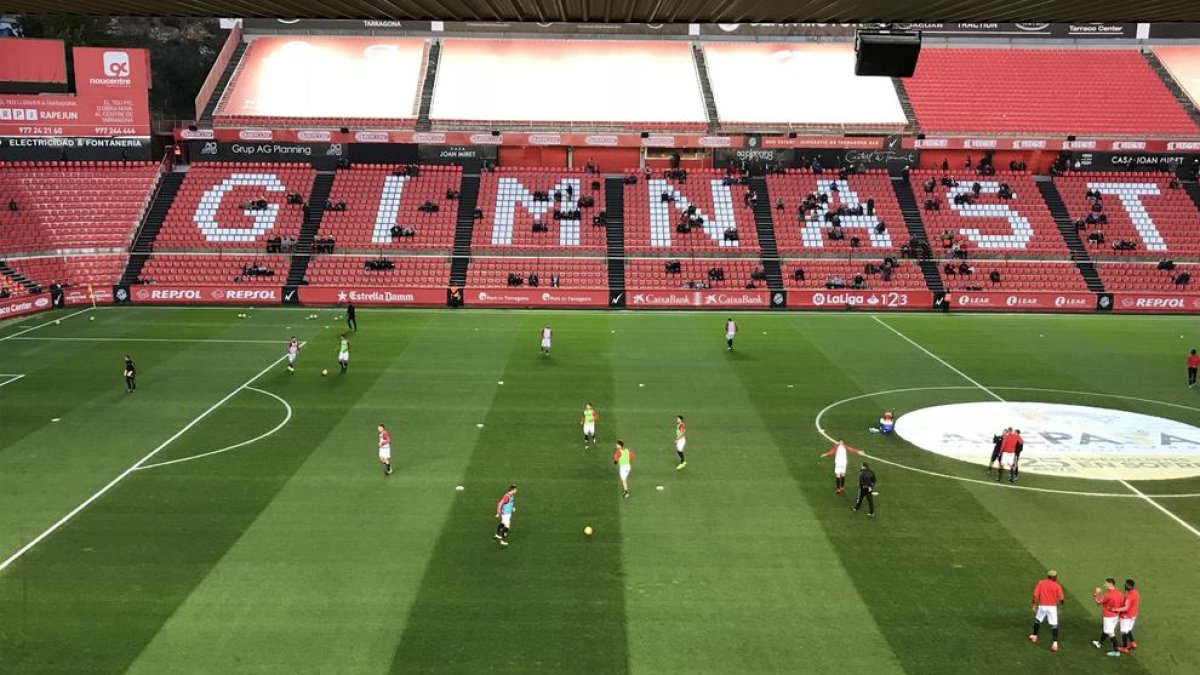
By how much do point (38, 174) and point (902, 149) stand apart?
59.3 m

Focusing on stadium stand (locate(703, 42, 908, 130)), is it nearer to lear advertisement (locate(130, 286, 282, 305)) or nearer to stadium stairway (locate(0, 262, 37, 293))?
lear advertisement (locate(130, 286, 282, 305))

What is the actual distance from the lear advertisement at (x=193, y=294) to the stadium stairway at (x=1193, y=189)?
6196 centimetres

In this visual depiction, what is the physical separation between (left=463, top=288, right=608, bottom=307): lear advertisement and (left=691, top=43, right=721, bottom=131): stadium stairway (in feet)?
67.9

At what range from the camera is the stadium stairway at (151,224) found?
51.9m

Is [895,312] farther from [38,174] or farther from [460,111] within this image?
[38,174]

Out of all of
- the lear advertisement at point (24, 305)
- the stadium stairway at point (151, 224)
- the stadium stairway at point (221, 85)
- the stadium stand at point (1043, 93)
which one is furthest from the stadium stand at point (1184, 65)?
the lear advertisement at point (24, 305)

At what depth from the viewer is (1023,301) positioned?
5003 cm

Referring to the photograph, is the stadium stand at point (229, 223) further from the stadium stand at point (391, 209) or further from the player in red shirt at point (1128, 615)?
the player in red shirt at point (1128, 615)

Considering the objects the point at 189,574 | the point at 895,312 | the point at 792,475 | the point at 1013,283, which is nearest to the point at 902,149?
the point at 1013,283

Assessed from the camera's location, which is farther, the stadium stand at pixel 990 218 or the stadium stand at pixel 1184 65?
the stadium stand at pixel 1184 65

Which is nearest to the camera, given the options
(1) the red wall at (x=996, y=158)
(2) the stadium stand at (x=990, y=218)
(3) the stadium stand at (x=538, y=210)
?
(3) the stadium stand at (x=538, y=210)

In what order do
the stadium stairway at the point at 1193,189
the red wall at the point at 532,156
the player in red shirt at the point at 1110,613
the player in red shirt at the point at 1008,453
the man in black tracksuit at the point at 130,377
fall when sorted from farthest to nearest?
1. the red wall at the point at 532,156
2. the stadium stairway at the point at 1193,189
3. the man in black tracksuit at the point at 130,377
4. the player in red shirt at the point at 1008,453
5. the player in red shirt at the point at 1110,613

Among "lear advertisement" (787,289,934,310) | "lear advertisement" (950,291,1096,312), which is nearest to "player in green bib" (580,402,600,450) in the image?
"lear advertisement" (787,289,934,310)

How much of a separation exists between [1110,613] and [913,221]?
46818 millimetres
